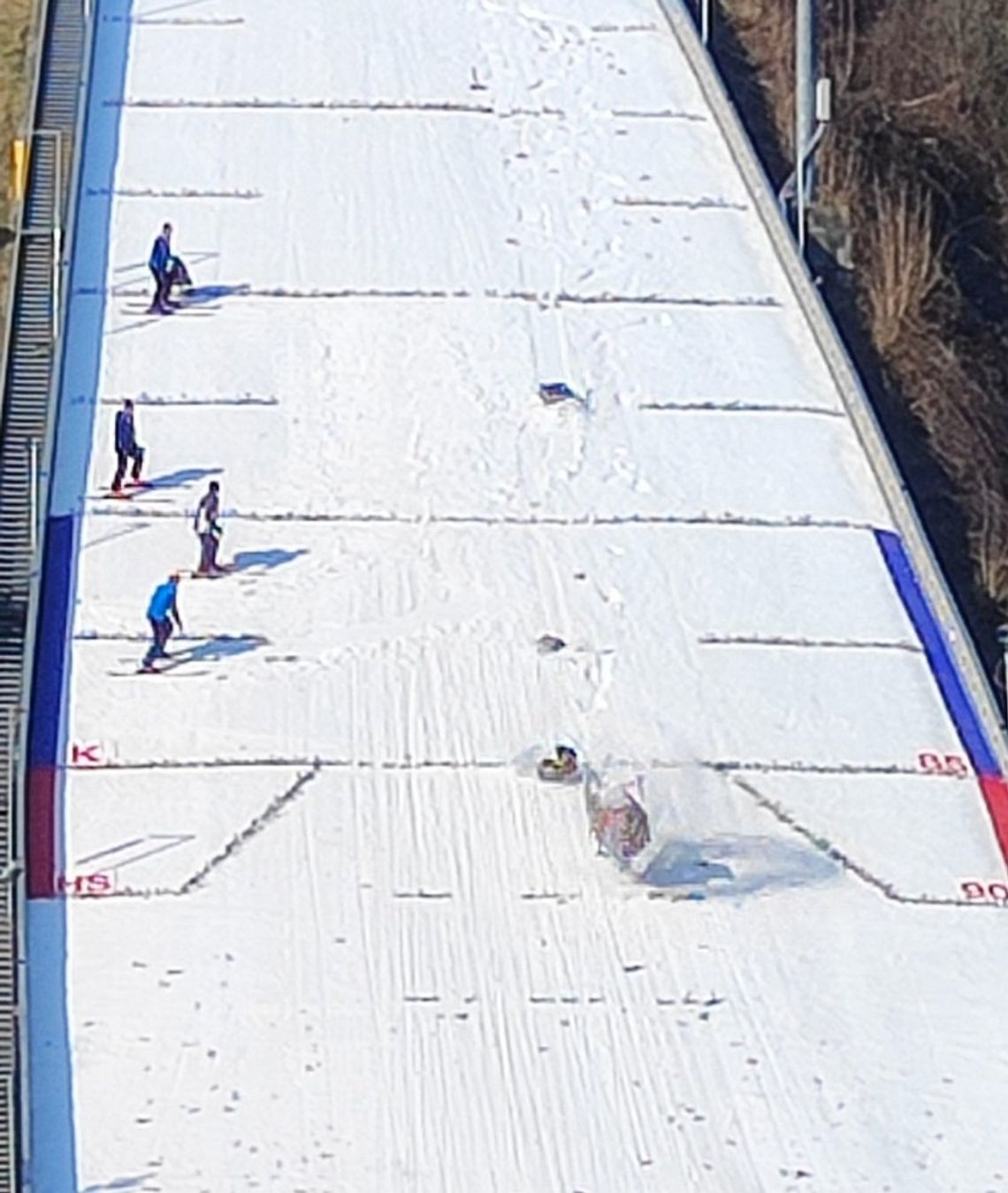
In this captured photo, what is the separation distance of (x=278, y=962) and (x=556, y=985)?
59.4 inches

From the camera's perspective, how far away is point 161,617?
966 inches

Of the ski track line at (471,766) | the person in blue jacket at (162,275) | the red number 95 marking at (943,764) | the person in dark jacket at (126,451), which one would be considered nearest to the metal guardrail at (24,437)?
the person in dark jacket at (126,451)

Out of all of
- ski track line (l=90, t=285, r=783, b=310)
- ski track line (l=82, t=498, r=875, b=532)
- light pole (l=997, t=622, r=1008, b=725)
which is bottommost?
light pole (l=997, t=622, r=1008, b=725)

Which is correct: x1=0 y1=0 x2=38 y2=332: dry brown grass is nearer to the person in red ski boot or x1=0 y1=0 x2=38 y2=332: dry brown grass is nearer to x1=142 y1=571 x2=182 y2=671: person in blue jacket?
the person in red ski boot

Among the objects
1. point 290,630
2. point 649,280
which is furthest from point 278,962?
point 649,280

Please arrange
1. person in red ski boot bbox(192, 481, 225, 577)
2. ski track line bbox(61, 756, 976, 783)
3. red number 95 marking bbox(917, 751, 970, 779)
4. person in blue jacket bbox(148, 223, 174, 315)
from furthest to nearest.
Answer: person in blue jacket bbox(148, 223, 174, 315) < person in red ski boot bbox(192, 481, 225, 577) < red number 95 marking bbox(917, 751, 970, 779) < ski track line bbox(61, 756, 976, 783)

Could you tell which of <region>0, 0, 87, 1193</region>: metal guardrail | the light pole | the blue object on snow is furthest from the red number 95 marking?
<region>0, 0, 87, 1193</region>: metal guardrail

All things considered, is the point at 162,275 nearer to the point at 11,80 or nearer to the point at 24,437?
the point at 24,437

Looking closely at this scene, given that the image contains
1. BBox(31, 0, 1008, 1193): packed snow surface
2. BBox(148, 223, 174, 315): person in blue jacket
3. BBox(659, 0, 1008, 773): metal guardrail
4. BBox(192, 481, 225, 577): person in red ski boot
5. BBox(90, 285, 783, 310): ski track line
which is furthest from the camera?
BBox(90, 285, 783, 310): ski track line

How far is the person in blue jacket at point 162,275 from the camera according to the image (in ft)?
95.0

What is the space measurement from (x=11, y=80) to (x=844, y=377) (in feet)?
29.3

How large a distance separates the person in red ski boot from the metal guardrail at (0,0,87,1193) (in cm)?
105

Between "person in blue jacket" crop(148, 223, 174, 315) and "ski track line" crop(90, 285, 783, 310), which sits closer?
"person in blue jacket" crop(148, 223, 174, 315)

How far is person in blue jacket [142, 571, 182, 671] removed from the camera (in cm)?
2453
